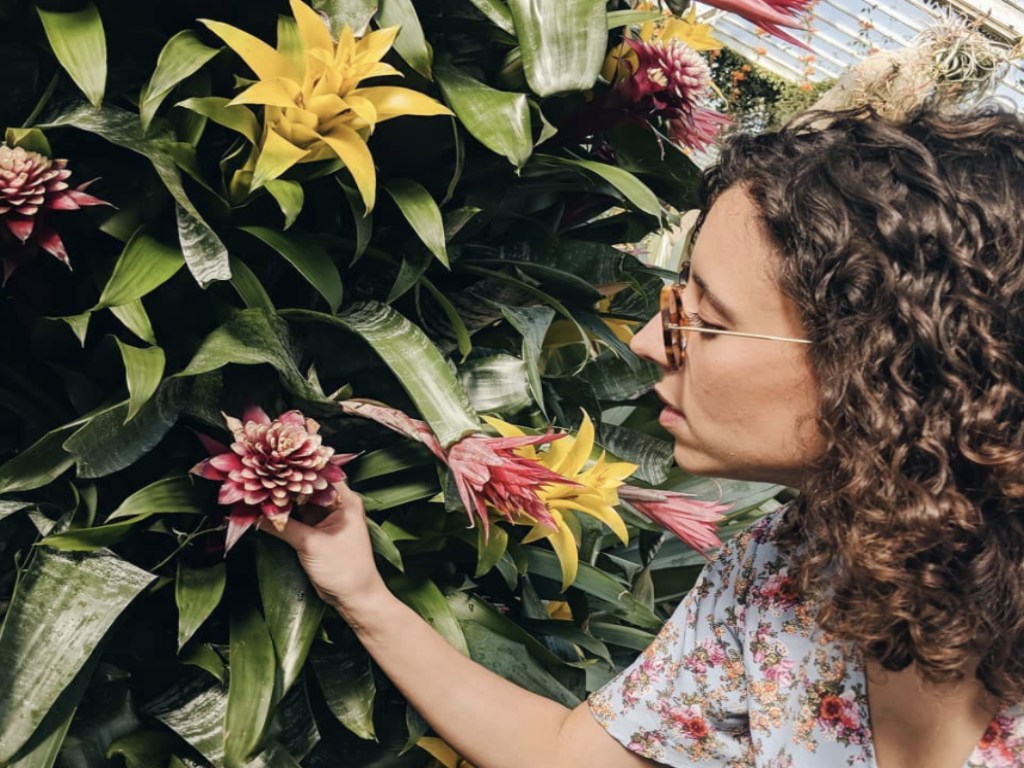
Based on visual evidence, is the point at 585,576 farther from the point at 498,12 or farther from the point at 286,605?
the point at 498,12

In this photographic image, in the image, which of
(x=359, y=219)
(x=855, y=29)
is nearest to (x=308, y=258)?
(x=359, y=219)

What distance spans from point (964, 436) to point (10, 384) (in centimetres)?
77

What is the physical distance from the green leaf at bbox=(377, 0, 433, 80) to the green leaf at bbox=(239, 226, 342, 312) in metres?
0.17

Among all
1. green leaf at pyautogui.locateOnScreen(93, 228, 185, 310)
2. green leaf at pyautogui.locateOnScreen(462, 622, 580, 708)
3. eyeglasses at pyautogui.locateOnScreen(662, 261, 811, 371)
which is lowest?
green leaf at pyautogui.locateOnScreen(462, 622, 580, 708)

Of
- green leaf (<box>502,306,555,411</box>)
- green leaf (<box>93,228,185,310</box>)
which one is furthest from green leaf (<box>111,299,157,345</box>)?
green leaf (<box>502,306,555,411</box>)

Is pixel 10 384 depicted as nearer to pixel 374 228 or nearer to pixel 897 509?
pixel 374 228

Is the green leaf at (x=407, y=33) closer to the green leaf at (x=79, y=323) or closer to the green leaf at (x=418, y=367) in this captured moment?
the green leaf at (x=418, y=367)

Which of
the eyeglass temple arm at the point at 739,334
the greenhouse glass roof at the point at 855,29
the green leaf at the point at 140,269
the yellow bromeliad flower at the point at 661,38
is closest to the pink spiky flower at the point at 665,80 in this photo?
the yellow bromeliad flower at the point at 661,38

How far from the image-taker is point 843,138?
39.4 inches

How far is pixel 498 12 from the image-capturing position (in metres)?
0.97

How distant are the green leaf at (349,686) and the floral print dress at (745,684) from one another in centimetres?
27

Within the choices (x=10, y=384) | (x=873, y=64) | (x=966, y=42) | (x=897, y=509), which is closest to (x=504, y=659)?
(x=897, y=509)

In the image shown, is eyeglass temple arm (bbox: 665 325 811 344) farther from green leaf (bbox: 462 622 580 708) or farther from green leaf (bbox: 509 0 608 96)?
green leaf (bbox: 462 622 580 708)

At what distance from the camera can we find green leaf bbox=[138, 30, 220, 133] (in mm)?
849
